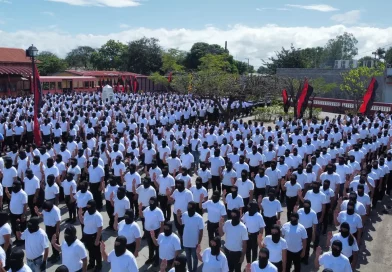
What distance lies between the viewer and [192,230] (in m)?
6.00

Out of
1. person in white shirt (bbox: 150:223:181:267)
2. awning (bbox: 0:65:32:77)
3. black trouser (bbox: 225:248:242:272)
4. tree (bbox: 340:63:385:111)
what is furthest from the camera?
awning (bbox: 0:65:32:77)

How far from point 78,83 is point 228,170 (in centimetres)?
3104

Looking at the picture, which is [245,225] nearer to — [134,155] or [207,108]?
[134,155]

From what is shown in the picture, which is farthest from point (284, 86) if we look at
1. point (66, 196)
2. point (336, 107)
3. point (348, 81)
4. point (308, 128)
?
point (66, 196)

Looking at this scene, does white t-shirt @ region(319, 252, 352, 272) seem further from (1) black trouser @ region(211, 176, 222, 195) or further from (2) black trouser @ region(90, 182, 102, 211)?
(2) black trouser @ region(90, 182, 102, 211)

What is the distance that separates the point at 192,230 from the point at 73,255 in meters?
1.73

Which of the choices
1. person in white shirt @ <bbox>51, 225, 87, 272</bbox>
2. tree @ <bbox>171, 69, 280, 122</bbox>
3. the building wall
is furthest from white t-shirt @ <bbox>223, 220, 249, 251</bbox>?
the building wall

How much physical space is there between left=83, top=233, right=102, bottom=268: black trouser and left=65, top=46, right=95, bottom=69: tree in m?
78.5

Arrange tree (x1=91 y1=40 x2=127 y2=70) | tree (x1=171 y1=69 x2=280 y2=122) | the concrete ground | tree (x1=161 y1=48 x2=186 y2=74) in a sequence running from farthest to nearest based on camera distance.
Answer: tree (x1=91 y1=40 x2=127 y2=70) < tree (x1=161 y1=48 x2=186 y2=74) < tree (x1=171 y1=69 x2=280 y2=122) < the concrete ground

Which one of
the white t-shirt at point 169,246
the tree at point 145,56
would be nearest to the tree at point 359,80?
the white t-shirt at point 169,246

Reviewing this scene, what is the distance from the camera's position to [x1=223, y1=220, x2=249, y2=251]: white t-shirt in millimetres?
5785

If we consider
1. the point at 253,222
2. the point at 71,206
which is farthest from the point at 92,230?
the point at 253,222

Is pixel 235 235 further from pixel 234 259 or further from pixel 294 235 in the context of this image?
pixel 294 235

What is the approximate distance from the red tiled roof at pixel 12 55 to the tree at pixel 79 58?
43.8 m
